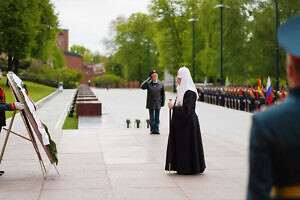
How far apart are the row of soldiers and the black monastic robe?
11040 millimetres

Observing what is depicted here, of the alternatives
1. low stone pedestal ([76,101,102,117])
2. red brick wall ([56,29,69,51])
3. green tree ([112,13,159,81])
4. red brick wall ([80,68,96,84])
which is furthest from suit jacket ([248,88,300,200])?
red brick wall ([56,29,69,51])

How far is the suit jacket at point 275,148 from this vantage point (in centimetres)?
190

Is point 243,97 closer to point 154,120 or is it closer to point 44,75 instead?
point 154,120

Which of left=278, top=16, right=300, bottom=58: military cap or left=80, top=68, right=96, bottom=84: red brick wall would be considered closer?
left=278, top=16, right=300, bottom=58: military cap

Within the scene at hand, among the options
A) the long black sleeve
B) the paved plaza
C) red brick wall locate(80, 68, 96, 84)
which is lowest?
the paved plaza

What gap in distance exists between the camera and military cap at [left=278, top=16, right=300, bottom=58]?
73.9 inches

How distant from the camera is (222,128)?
1545 centimetres

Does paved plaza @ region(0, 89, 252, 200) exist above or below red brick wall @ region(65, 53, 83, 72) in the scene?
below

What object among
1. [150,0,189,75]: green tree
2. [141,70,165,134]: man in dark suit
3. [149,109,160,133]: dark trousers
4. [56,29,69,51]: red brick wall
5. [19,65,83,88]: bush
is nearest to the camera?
[141,70,165,134]: man in dark suit

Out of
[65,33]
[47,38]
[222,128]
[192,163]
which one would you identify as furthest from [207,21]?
[65,33]

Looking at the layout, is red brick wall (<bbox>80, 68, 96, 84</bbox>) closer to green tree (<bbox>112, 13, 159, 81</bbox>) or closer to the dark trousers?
green tree (<bbox>112, 13, 159, 81</bbox>)

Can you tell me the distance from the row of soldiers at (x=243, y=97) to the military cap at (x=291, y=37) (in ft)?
53.0

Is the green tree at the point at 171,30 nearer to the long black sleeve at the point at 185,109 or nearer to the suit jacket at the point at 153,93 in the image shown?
the suit jacket at the point at 153,93

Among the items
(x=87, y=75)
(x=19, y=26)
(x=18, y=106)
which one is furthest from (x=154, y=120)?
(x=87, y=75)
